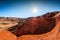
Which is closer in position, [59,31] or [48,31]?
[48,31]

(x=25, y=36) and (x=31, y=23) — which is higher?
(x=31, y=23)

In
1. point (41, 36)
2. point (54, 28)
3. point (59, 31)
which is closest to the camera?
point (41, 36)

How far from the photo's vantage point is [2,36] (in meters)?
3.12

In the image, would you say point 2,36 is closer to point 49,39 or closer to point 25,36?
point 25,36

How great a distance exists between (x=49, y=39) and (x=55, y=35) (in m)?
0.29

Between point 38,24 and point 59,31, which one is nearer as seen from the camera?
point 38,24

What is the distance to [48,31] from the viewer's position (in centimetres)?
319

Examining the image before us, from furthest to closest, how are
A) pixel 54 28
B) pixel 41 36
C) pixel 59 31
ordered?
pixel 59 31 < pixel 54 28 < pixel 41 36

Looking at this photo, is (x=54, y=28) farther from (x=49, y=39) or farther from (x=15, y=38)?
(x=15, y=38)

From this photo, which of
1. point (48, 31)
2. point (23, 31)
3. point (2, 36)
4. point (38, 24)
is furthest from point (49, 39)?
point (2, 36)

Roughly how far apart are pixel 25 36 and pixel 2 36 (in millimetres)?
644

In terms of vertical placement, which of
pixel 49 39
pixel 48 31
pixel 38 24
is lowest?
pixel 49 39

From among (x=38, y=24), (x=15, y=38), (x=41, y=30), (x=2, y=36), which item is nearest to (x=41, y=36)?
(x=41, y=30)

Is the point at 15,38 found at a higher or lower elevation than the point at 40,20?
lower
